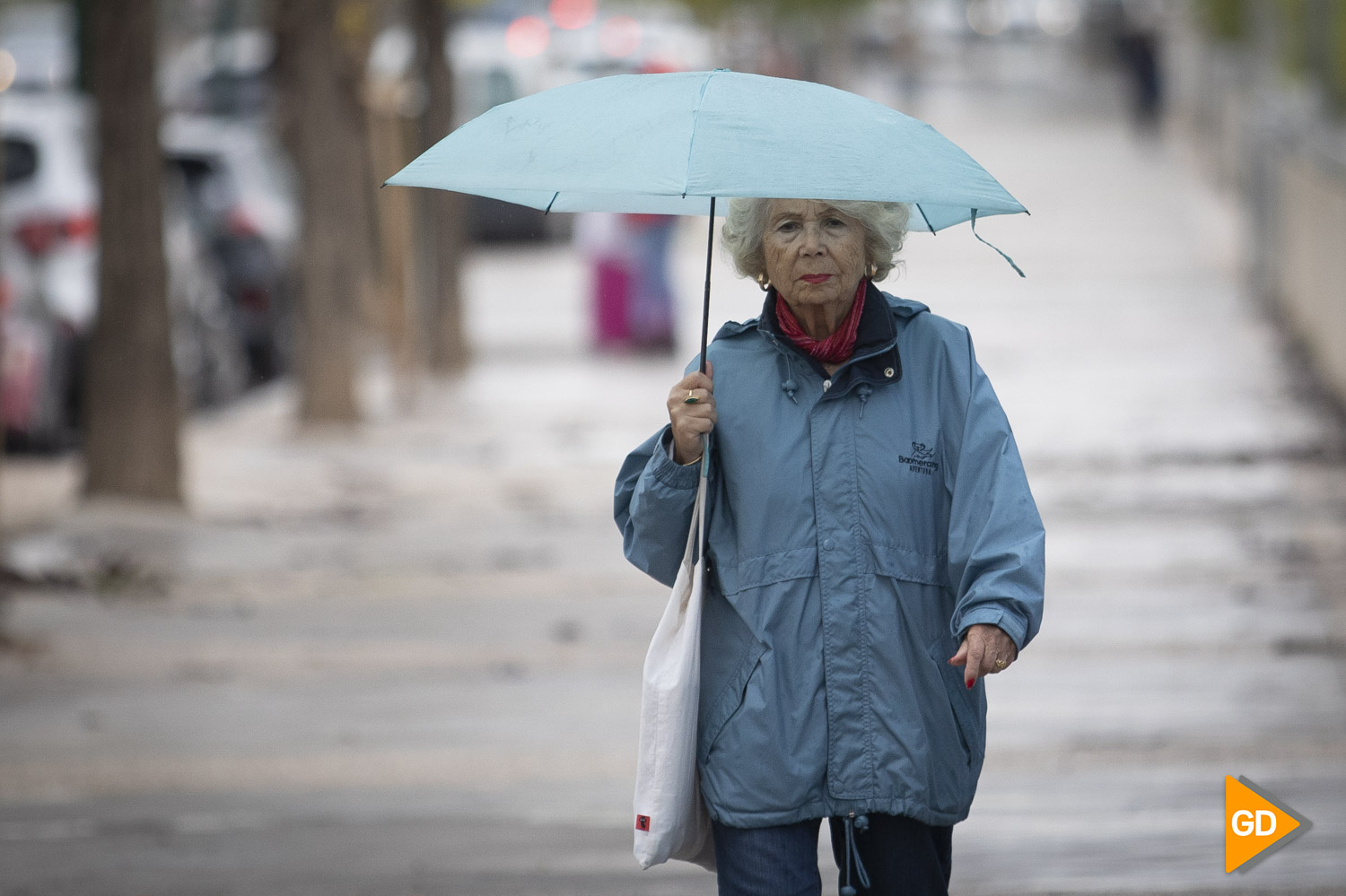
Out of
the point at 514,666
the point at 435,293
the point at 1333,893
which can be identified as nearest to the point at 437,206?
the point at 435,293

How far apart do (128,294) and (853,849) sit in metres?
6.94

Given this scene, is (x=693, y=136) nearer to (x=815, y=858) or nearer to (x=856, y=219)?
(x=856, y=219)

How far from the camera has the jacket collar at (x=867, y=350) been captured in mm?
3172

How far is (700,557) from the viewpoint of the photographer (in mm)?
3178

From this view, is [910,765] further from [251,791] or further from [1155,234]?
[1155,234]

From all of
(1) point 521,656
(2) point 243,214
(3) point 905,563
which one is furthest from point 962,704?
(2) point 243,214

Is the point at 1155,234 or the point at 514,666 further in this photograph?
the point at 1155,234

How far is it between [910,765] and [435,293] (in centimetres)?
1170

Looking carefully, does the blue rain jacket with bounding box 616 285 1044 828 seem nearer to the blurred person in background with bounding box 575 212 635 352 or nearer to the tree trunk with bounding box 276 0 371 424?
the tree trunk with bounding box 276 0 371 424

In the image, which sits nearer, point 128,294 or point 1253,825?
point 1253,825

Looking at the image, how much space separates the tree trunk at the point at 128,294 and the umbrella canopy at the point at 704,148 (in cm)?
636

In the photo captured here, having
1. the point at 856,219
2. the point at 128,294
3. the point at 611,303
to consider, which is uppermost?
the point at 856,219

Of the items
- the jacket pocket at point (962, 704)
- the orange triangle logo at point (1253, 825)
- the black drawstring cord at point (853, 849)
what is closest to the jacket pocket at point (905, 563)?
the jacket pocket at point (962, 704)

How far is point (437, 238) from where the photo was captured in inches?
574
